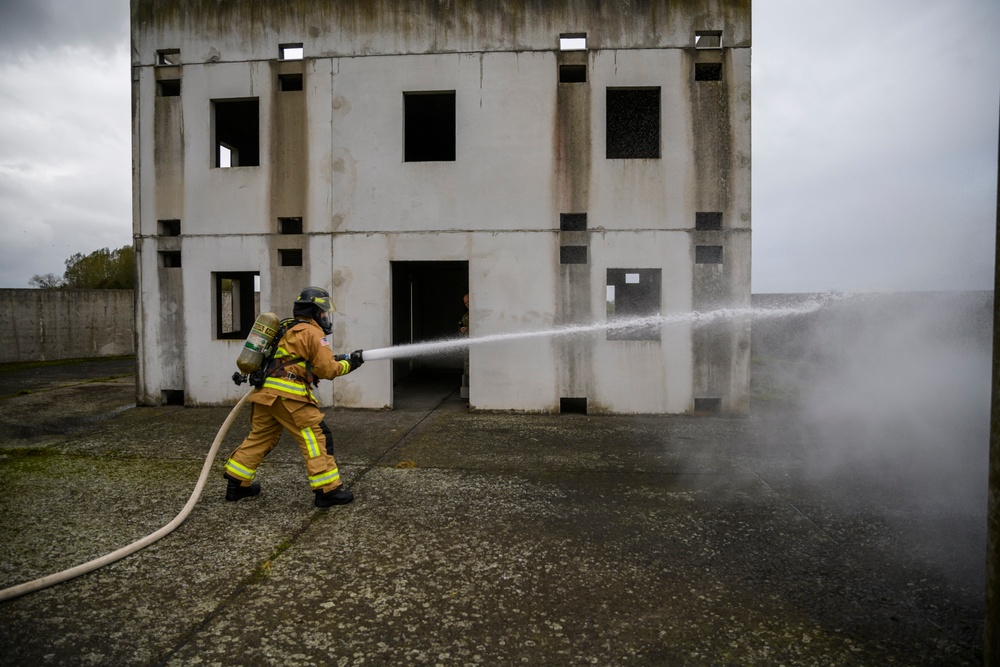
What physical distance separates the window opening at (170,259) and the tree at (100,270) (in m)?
15.9

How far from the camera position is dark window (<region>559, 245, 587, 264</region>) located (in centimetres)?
768

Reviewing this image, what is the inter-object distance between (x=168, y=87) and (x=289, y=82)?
1.91 metres

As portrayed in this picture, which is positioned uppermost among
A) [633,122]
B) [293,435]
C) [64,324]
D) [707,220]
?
[633,122]

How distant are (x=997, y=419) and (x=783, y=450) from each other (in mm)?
4081

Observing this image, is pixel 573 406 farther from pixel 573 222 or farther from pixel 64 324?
pixel 64 324

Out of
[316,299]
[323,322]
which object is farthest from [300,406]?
[316,299]

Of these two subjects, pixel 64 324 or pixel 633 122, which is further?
pixel 64 324

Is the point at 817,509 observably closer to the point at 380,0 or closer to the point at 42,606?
the point at 42,606

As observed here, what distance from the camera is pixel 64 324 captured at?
14.6 metres

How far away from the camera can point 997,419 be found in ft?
6.32

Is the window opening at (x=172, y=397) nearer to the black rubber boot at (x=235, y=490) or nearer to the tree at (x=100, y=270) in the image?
the black rubber boot at (x=235, y=490)

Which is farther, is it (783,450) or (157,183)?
(157,183)

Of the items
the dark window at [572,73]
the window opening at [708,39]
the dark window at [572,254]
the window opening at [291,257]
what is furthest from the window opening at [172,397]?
the window opening at [708,39]

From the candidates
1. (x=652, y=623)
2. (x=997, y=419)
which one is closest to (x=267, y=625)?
(x=652, y=623)
